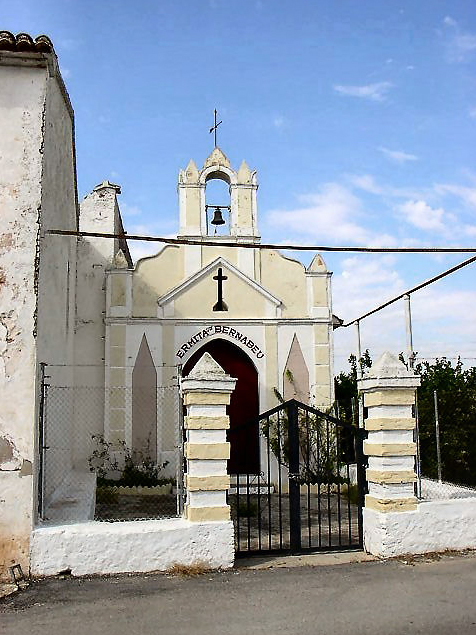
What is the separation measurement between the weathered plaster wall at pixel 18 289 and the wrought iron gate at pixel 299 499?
98.2 inches

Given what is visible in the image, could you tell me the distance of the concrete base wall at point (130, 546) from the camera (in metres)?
6.92

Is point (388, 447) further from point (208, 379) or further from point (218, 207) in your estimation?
point (218, 207)

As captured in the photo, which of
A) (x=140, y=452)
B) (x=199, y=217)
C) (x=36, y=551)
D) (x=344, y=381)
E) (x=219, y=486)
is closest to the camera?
(x=36, y=551)

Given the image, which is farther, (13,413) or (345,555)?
(345,555)

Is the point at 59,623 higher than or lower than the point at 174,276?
lower

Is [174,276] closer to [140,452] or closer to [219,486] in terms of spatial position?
[140,452]

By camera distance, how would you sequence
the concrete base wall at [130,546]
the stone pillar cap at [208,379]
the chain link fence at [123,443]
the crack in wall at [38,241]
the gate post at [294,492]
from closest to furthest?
the concrete base wall at [130,546] → the crack in wall at [38,241] → the stone pillar cap at [208,379] → the gate post at [294,492] → the chain link fence at [123,443]

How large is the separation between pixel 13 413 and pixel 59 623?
2321 mm

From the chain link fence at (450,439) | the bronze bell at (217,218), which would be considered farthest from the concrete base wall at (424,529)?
the bronze bell at (217,218)

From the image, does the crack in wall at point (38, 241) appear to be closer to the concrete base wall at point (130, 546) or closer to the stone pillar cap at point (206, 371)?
the stone pillar cap at point (206, 371)

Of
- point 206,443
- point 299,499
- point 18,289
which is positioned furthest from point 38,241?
point 299,499

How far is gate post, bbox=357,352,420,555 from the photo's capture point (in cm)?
782

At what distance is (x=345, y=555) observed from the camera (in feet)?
25.9

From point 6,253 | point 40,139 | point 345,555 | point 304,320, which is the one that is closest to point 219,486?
point 345,555
